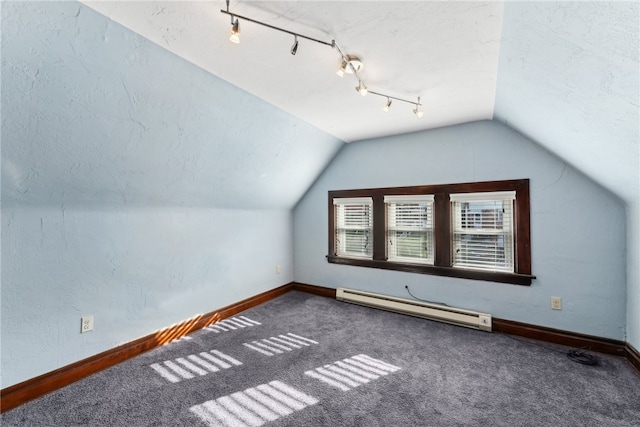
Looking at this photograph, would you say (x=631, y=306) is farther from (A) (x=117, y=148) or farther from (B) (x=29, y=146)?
(B) (x=29, y=146)

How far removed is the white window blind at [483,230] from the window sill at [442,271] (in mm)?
94

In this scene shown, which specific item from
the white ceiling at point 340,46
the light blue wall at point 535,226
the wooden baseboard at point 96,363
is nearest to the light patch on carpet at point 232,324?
the wooden baseboard at point 96,363

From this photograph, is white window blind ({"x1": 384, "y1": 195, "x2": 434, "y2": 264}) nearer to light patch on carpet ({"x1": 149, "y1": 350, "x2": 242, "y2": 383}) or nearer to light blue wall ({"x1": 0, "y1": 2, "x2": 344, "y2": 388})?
light blue wall ({"x1": 0, "y1": 2, "x2": 344, "y2": 388})

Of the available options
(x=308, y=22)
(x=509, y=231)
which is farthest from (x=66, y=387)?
(x=509, y=231)

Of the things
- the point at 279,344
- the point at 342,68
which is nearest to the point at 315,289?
the point at 279,344

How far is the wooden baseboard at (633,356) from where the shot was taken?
90.0 inches

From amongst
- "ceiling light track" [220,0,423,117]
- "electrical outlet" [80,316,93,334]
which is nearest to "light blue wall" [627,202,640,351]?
"ceiling light track" [220,0,423,117]

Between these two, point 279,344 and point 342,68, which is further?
point 279,344

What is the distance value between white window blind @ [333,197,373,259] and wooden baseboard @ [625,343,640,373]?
2.59 meters

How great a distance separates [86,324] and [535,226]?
4303 mm

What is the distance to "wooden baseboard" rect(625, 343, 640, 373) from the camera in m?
2.29

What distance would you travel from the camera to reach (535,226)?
290cm

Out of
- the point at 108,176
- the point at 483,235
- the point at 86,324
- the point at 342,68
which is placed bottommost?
the point at 86,324

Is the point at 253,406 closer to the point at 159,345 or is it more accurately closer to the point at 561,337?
the point at 159,345
